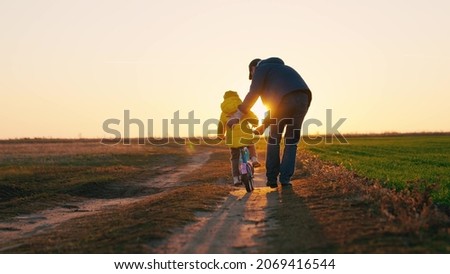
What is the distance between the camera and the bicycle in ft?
44.2

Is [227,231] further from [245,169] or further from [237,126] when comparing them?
[237,126]

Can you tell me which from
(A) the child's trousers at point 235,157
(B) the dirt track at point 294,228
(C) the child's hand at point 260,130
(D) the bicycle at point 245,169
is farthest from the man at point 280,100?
(A) the child's trousers at point 235,157

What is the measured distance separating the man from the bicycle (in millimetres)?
737

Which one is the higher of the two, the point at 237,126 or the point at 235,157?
the point at 237,126

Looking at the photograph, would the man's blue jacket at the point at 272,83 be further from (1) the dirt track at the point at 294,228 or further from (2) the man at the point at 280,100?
(1) the dirt track at the point at 294,228

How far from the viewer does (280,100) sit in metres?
12.1

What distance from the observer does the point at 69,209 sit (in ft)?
51.4

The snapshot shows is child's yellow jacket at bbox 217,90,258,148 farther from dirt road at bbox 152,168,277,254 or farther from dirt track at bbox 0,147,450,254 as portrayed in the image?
dirt road at bbox 152,168,277,254

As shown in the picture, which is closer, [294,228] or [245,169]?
[294,228]

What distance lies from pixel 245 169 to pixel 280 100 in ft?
6.67

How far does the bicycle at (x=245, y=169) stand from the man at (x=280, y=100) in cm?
74

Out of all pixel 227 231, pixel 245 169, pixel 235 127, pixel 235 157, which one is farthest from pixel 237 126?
pixel 227 231

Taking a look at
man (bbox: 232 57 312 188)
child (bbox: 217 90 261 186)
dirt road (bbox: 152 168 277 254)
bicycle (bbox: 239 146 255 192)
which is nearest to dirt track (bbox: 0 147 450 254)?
dirt road (bbox: 152 168 277 254)

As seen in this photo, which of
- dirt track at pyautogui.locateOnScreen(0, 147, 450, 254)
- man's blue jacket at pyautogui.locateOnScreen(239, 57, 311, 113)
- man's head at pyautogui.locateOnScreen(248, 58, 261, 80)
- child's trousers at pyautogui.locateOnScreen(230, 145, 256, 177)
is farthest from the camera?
child's trousers at pyautogui.locateOnScreen(230, 145, 256, 177)
